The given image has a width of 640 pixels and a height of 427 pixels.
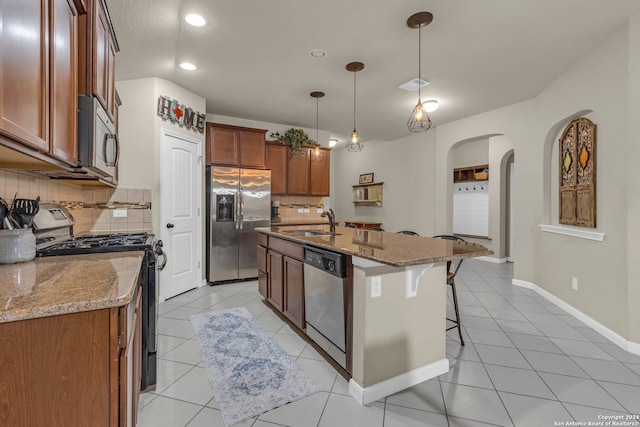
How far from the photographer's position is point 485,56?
10.1ft

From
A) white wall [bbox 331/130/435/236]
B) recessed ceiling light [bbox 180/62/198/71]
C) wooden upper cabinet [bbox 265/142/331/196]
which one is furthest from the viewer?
white wall [bbox 331/130/435/236]

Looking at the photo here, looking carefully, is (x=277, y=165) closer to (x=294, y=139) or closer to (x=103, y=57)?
(x=294, y=139)

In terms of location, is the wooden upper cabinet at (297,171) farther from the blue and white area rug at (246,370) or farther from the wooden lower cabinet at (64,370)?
the wooden lower cabinet at (64,370)

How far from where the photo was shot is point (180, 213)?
12.8 feet

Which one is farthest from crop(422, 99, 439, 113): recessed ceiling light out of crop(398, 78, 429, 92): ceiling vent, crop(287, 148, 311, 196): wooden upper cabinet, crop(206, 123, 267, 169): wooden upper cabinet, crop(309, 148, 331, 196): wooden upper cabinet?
crop(206, 123, 267, 169): wooden upper cabinet

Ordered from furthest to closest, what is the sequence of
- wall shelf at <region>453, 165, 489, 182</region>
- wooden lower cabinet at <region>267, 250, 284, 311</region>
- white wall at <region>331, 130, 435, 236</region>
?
wall shelf at <region>453, 165, 489, 182</region> → white wall at <region>331, 130, 435, 236</region> → wooden lower cabinet at <region>267, 250, 284, 311</region>

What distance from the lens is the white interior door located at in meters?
3.65

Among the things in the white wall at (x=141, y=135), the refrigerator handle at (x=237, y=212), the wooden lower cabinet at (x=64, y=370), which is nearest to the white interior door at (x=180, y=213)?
the white wall at (x=141, y=135)

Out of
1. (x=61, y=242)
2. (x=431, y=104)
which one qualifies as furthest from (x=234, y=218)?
(x=431, y=104)

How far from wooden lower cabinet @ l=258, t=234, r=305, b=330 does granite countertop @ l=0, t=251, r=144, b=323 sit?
1.28 m

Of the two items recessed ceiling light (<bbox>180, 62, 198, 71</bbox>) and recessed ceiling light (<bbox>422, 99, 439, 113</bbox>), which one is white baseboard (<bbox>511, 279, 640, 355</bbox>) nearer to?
recessed ceiling light (<bbox>422, 99, 439, 113</bbox>)

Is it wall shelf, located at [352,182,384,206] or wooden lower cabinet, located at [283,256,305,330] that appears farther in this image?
wall shelf, located at [352,182,384,206]

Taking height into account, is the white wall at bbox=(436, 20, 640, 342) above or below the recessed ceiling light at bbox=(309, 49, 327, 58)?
below

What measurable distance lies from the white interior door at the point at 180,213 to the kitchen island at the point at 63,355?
2756 millimetres
